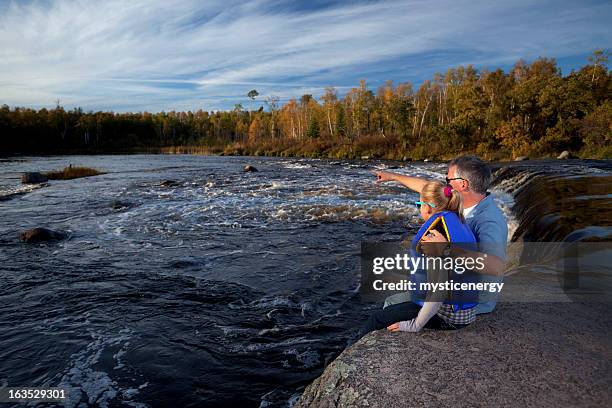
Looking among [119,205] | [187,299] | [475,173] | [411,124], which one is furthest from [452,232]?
[411,124]

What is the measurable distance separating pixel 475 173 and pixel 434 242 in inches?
35.2

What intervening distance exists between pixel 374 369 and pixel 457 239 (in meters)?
1.26

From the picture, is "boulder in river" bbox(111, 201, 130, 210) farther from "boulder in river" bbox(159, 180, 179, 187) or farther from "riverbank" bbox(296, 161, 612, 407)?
"riverbank" bbox(296, 161, 612, 407)

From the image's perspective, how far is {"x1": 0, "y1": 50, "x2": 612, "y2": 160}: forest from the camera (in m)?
44.2

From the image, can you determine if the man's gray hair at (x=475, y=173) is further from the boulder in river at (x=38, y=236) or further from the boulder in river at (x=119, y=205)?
the boulder in river at (x=119, y=205)

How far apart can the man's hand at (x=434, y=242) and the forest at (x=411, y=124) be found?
37.6m

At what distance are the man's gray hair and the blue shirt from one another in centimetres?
12

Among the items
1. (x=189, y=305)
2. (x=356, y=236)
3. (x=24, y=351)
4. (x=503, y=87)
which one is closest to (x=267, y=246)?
(x=356, y=236)

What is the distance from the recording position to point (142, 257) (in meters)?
10.1

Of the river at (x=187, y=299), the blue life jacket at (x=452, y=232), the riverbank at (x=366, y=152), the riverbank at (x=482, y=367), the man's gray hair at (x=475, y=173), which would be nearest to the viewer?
the riverbank at (x=482, y=367)

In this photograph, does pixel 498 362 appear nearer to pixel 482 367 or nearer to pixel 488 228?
pixel 482 367

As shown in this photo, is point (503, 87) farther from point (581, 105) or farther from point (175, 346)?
point (175, 346)

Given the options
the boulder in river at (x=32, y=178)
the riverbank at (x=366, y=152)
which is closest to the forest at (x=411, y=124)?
the riverbank at (x=366, y=152)

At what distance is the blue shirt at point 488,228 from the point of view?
3.37 meters
